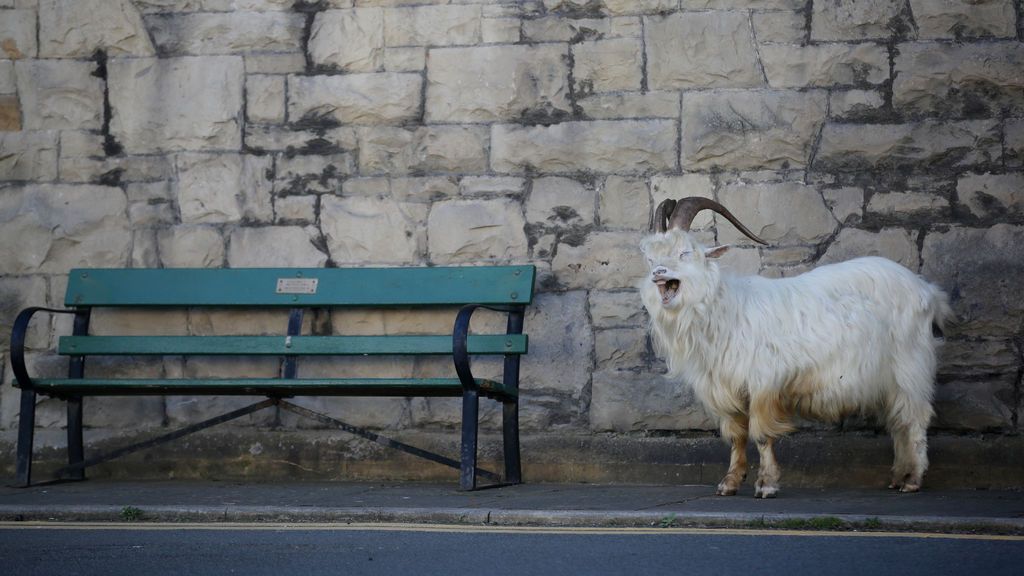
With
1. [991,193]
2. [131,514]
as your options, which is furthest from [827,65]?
[131,514]

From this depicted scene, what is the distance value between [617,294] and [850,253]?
1381mm

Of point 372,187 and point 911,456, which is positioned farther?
point 372,187

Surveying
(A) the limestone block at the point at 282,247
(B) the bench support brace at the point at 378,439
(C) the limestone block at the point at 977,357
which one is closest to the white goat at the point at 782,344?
(C) the limestone block at the point at 977,357

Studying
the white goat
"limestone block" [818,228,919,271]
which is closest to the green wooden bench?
the white goat

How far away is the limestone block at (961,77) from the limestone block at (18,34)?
17.6 ft

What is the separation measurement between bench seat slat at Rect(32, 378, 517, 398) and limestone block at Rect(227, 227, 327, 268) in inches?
40.0

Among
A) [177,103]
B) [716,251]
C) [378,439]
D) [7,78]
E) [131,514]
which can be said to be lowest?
[131,514]

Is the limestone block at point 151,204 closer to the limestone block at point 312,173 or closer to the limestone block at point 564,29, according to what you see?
the limestone block at point 312,173

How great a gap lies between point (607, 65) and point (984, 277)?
252 cm

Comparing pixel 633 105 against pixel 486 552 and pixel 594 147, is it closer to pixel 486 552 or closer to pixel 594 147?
pixel 594 147

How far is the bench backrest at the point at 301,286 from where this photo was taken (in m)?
8.32

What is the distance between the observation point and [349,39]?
346 inches

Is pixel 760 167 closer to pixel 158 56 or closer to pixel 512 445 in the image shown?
pixel 512 445

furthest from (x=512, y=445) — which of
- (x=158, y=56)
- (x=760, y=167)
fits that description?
(x=158, y=56)
